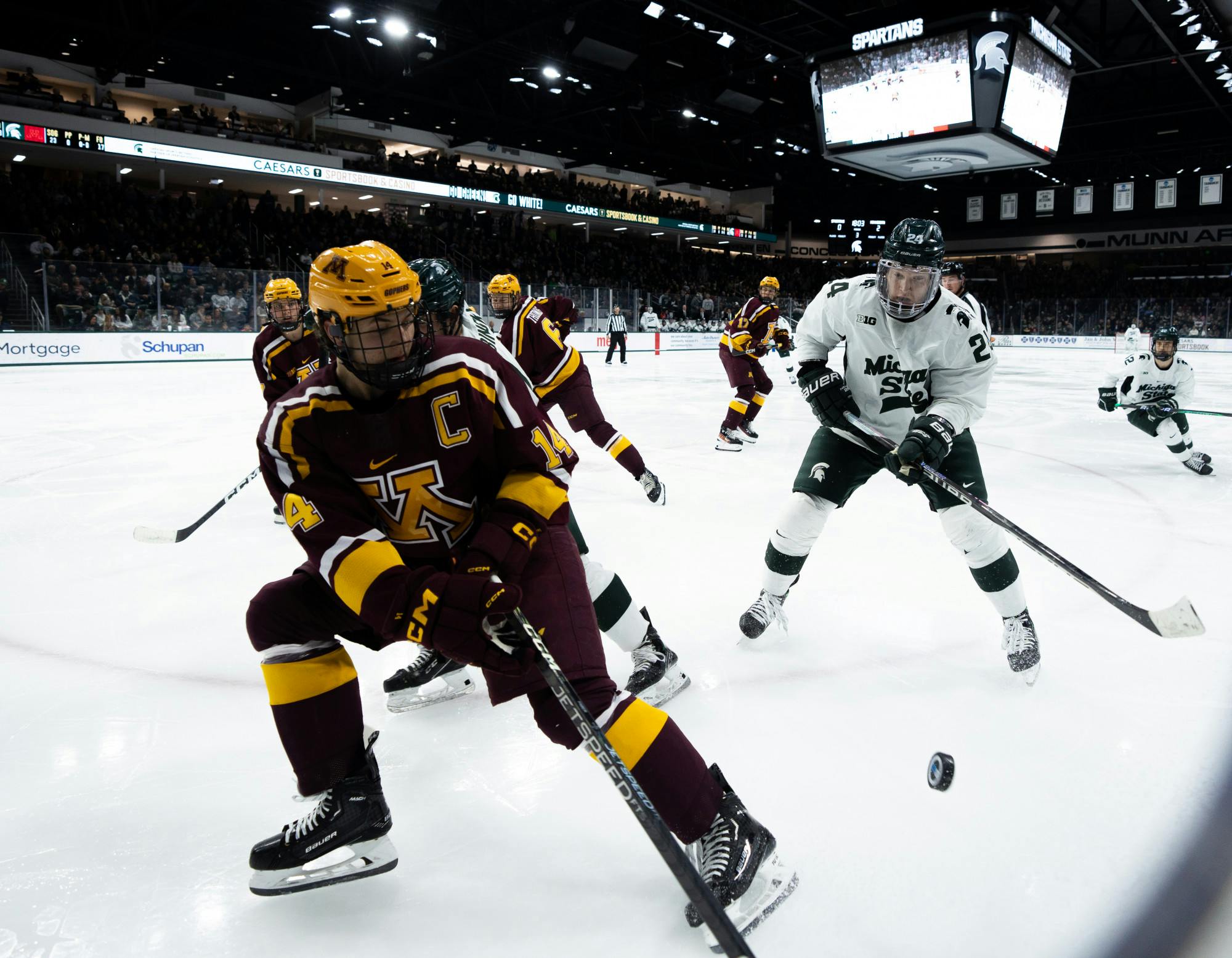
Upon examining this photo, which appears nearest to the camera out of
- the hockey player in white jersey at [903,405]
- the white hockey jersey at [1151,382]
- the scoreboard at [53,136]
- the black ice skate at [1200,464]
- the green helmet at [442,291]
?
the green helmet at [442,291]

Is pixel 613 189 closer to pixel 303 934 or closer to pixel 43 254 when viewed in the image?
pixel 43 254

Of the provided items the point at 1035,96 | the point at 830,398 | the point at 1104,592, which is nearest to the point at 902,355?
the point at 830,398

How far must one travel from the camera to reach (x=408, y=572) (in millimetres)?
1387

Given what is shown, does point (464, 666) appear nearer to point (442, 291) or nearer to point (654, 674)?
point (654, 674)

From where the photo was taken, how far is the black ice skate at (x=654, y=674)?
2.25 metres

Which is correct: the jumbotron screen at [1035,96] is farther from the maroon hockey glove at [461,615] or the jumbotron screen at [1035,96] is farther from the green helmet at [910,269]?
the maroon hockey glove at [461,615]

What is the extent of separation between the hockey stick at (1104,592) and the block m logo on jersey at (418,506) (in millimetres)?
1390

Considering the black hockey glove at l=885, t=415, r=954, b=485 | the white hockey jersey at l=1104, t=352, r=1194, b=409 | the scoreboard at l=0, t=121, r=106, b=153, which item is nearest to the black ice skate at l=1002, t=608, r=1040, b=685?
the black hockey glove at l=885, t=415, r=954, b=485

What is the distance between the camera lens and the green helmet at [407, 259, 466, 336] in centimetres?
220

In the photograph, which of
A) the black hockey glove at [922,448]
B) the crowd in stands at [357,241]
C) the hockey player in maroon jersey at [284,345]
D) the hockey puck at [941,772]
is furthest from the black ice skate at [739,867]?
the crowd in stands at [357,241]

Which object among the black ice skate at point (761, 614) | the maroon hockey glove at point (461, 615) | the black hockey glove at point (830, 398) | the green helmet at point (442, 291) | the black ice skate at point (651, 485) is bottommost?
the black ice skate at point (761, 614)

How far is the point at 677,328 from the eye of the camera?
21.8 metres

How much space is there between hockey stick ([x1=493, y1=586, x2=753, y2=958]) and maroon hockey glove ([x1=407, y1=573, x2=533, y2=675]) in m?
0.04

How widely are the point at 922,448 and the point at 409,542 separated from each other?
1417 millimetres
